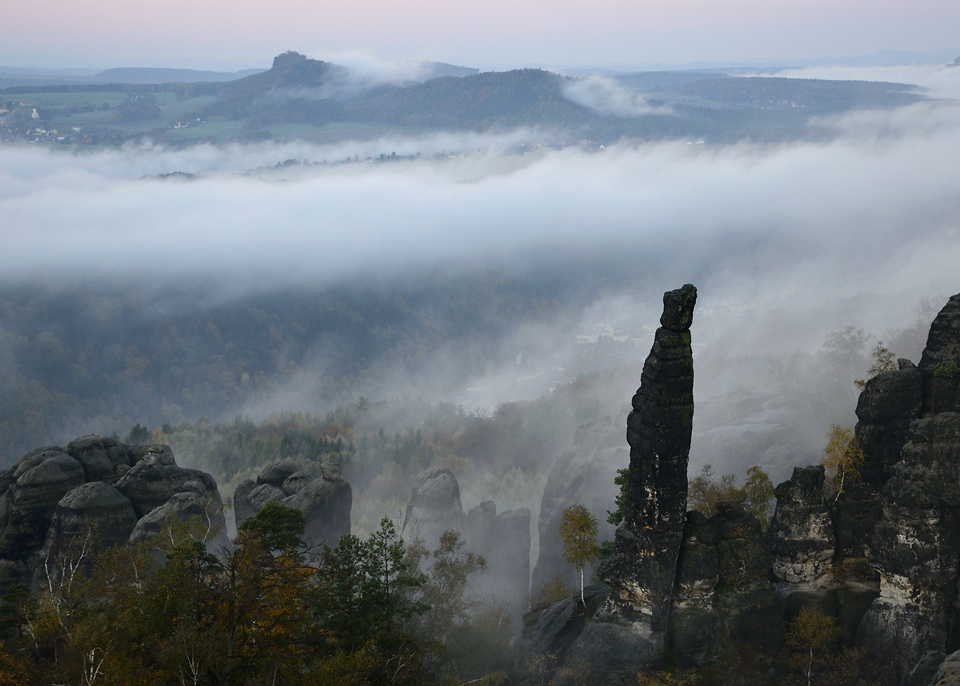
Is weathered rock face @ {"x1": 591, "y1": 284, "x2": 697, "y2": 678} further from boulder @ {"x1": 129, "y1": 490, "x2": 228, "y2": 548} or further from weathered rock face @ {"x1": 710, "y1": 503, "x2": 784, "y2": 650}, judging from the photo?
boulder @ {"x1": 129, "y1": 490, "x2": 228, "y2": 548}

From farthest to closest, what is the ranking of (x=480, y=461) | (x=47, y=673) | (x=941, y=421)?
(x=480, y=461) → (x=941, y=421) → (x=47, y=673)

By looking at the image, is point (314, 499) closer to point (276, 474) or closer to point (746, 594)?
point (276, 474)

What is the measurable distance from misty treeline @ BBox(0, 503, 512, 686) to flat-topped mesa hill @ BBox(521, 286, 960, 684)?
500 inches

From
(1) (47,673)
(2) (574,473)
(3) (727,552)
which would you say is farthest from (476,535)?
(1) (47,673)

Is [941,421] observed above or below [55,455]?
above

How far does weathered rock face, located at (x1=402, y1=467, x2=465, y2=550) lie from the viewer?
88000mm

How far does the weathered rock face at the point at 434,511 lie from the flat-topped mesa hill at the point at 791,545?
120ft

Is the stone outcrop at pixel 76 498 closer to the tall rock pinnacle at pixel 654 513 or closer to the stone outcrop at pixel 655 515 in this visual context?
the tall rock pinnacle at pixel 654 513

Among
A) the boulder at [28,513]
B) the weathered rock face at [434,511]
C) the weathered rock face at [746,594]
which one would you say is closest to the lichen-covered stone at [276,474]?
the weathered rock face at [434,511]

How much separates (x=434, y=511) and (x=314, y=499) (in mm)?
20348

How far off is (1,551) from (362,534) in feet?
182

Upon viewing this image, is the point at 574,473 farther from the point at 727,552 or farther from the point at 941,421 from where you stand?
the point at 941,421

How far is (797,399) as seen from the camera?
10638 centimetres

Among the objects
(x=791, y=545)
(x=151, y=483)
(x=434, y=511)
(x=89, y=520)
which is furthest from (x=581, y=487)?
(x=89, y=520)
